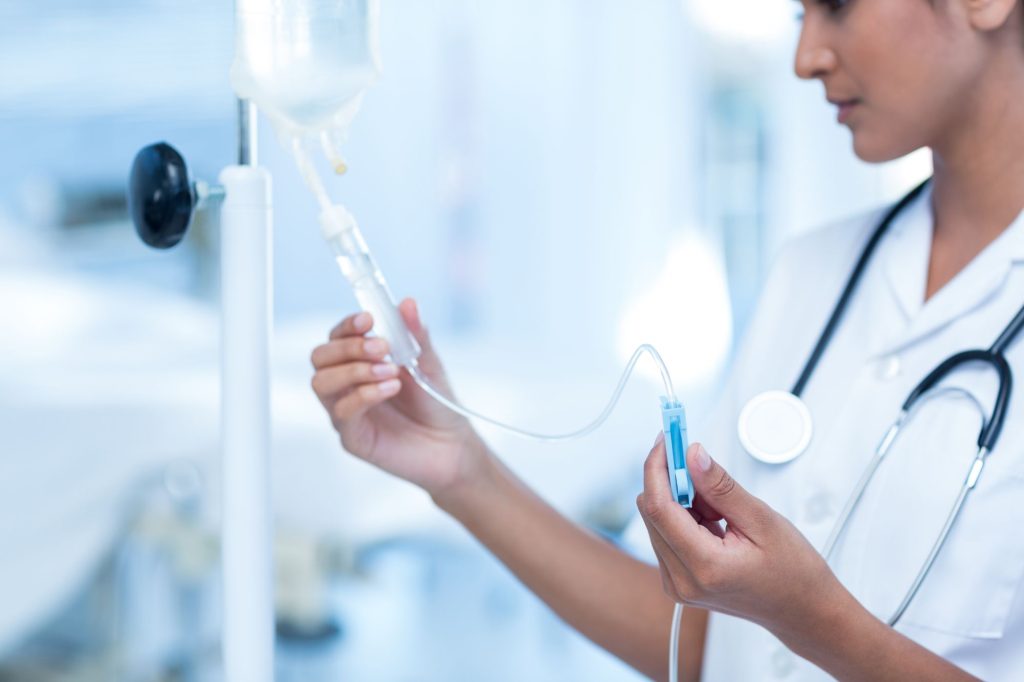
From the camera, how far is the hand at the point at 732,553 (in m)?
0.63

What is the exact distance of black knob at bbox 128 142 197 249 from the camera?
71 cm

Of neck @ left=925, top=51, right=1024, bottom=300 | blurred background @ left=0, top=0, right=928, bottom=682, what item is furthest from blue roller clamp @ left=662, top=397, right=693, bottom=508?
blurred background @ left=0, top=0, right=928, bottom=682

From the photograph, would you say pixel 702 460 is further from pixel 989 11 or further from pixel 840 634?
pixel 989 11

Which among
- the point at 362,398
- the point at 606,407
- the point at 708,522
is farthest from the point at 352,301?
the point at 708,522

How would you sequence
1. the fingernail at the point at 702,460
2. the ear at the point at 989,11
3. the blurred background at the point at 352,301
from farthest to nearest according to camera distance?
the blurred background at the point at 352,301 < the ear at the point at 989,11 < the fingernail at the point at 702,460

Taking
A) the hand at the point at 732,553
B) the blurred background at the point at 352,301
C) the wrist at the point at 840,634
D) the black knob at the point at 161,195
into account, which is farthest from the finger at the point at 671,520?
the blurred background at the point at 352,301

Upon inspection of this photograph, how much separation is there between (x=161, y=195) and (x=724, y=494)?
0.43 m

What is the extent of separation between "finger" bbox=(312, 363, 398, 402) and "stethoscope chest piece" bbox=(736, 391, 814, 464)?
320 mm

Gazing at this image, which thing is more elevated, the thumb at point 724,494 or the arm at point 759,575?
the thumb at point 724,494

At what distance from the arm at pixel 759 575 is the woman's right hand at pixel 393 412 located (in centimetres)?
28

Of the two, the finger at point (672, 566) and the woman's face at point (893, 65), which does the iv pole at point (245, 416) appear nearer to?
the finger at point (672, 566)

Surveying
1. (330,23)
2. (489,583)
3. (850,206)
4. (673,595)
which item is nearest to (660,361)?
(673,595)

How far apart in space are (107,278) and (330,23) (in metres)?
2.84

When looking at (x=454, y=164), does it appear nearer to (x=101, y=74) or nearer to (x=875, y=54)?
(x=101, y=74)
